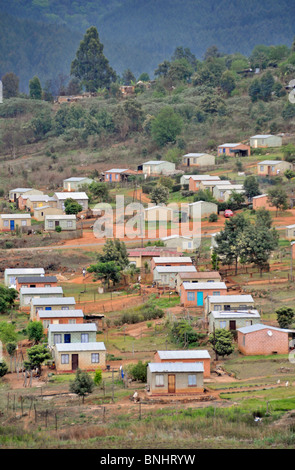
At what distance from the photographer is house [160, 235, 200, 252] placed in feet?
193

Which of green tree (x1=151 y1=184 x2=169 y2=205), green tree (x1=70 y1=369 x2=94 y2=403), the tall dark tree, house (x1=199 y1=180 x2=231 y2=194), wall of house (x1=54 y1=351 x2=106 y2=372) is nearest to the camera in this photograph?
green tree (x1=70 y1=369 x2=94 y2=403)

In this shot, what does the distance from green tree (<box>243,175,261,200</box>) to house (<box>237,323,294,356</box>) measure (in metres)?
29.9

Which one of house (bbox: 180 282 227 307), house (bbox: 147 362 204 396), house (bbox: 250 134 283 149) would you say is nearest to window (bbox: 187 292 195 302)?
house (bbox: 180 282 227 307)

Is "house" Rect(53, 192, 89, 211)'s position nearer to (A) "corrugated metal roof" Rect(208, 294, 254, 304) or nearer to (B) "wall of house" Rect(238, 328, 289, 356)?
(A) "corrugated metal roof" Rect(208, 294, 254, 304)

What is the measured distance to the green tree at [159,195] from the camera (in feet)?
229

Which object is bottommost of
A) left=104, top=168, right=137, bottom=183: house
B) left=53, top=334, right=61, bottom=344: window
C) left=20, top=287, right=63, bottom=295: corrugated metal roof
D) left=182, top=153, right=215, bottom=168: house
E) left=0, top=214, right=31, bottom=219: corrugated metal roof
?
left=53, top=334, right=61, bottom=344: window

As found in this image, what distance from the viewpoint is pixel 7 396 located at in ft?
111

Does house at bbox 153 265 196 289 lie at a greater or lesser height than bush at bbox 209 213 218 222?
lesser

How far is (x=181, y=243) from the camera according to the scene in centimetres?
5909

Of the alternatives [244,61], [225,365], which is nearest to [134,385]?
[225,365]

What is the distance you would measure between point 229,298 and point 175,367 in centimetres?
1020

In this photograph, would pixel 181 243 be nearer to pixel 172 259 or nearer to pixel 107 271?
pixel 172 259

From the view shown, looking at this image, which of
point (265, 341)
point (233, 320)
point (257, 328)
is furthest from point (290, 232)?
point (265, 341)

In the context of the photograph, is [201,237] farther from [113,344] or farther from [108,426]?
[108,426]
